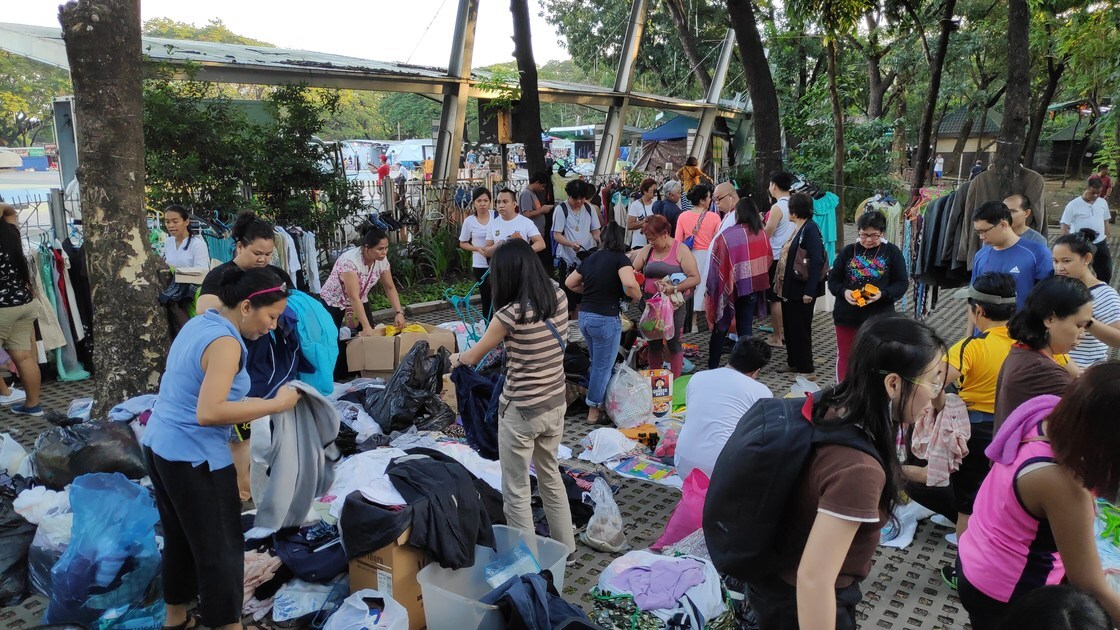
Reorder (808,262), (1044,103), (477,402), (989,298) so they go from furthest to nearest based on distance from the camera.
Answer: (1044,103), (808,262), (477,402), (989,298)

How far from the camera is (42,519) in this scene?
3.66m

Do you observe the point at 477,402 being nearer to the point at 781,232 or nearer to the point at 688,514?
the point at 688,514

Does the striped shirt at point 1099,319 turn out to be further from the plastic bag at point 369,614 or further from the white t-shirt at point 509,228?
the white t-shirt at point 509,228

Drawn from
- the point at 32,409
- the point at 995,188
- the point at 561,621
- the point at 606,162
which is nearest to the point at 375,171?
the point at 606,162

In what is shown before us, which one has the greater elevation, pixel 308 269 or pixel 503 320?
pixel 503 320

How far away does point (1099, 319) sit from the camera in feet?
13.1

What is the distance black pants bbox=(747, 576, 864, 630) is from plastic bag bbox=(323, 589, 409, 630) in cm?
171

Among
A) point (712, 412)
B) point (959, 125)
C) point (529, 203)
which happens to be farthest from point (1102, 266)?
point (959, 125)

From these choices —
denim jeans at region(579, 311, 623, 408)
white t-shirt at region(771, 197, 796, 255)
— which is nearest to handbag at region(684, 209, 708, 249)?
white t-shirt at region(771, 197, 796, 255)

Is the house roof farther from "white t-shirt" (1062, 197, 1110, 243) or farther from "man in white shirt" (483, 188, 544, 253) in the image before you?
"man in white shirt" (483, 188, 544, 253)

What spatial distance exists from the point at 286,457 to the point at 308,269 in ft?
15.3

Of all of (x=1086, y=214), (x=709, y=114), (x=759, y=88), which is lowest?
(x=1086, y=214)

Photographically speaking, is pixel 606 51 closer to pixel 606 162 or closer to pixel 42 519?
pixel 606 162

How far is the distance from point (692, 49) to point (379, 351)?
16160mm
